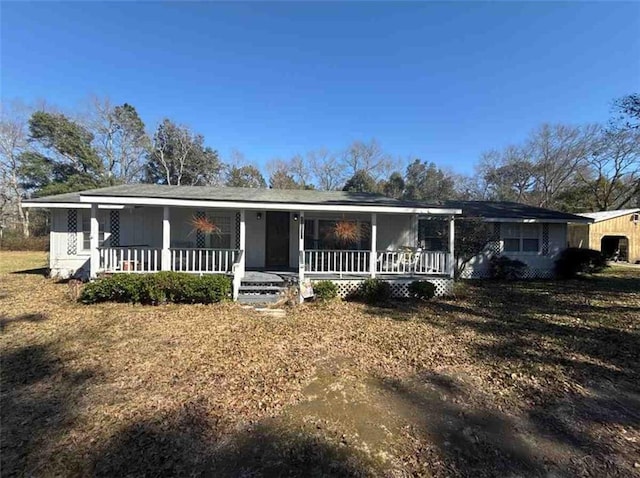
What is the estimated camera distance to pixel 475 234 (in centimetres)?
1320

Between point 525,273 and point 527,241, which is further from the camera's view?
point 527,241

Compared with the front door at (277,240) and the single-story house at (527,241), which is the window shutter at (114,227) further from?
the single-story house at (527,241)

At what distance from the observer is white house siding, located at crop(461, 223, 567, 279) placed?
49.5 feet

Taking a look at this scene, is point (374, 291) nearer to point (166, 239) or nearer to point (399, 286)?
point (399, 286)

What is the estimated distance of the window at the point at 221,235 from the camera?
1192 centimetres

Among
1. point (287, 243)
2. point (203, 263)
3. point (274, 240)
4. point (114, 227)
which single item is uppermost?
point (114, 227)

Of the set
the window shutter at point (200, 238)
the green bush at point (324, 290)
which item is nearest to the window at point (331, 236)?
the green bush at point (324, 290)

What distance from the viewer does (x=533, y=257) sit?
50.5 ft

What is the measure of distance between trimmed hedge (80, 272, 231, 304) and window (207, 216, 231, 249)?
3211 mm

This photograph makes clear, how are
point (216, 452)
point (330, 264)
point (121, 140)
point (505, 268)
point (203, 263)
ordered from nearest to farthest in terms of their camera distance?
point (216, 452)
point (330, 264)
point (203, 263)
point (505, 268)
point (121, 140)

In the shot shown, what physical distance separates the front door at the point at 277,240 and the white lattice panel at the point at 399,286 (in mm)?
3056

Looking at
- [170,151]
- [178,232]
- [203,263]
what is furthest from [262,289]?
[170,151]

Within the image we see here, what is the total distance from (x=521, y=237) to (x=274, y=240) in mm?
11730

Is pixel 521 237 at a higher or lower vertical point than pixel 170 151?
lower
